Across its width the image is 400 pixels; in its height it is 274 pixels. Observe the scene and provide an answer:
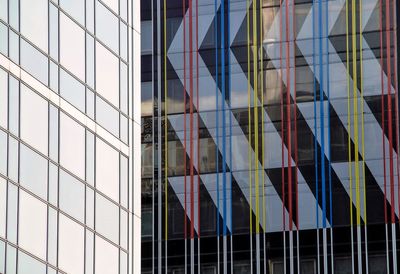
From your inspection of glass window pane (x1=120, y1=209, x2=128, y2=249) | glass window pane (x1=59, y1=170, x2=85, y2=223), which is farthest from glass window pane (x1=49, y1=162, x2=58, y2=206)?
glass window pane (x1=120, y1=209, x2=128, y2=249)

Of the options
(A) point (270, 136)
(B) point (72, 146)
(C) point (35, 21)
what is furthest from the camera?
(A) point (270, 136)

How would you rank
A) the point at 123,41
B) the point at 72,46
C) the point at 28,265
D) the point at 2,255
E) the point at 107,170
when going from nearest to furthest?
the point at 2,255 < the point at 28,265 < the point at 72,46 < the point at 107,170 < the point at 123,41

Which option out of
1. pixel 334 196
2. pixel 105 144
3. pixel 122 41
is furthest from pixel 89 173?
pixel 334 196

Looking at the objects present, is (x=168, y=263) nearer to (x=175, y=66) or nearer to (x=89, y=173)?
(x=175, y=66)

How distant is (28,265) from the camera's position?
55562 mm

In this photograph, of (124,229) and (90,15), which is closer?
(90,15)

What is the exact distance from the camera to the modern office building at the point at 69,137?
5553 cm

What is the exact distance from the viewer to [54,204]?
57875mm

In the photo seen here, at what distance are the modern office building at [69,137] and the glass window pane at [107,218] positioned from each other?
0.03 metres

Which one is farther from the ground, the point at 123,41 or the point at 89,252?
the point at 123,41

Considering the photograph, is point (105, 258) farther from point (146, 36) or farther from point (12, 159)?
point (146, 36)

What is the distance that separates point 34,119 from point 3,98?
2464mm

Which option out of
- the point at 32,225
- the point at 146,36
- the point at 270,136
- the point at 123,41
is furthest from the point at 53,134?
the point at 146,36

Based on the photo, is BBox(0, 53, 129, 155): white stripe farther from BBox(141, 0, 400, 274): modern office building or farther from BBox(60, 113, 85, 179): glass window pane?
BBox(141, 0, 400, 274): modern office building
